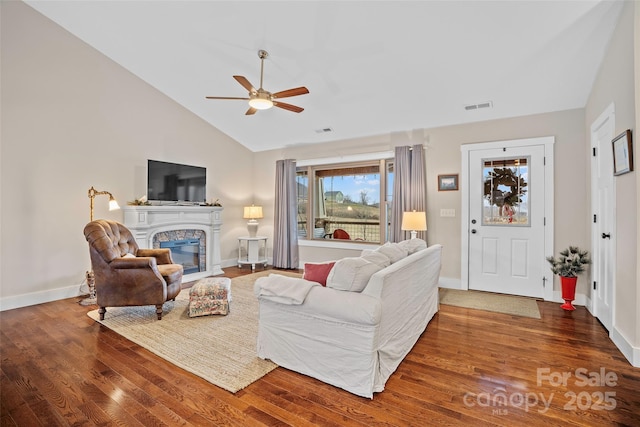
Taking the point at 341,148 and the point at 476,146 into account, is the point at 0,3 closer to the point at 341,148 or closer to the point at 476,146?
the point at 341,148

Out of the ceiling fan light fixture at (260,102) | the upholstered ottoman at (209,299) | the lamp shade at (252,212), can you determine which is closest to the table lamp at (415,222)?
the ceiling fan light fixture at (260,102)

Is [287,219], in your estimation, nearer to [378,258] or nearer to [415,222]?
[415,222]

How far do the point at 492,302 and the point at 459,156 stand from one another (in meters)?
2.16

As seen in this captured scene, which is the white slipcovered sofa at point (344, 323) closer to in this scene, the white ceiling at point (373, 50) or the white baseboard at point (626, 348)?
the white baseboard at point (626, 348)

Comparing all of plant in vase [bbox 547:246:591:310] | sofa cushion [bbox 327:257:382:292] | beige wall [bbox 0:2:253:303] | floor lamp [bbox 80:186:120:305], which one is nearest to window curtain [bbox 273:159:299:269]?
beige wall [bbox 0:2:253:303]

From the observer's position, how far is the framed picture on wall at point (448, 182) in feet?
15.6

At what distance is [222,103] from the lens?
17.2ft

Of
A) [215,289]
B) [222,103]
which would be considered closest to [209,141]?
[222,103]

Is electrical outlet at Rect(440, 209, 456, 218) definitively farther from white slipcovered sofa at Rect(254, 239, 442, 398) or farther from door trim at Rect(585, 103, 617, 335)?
white slipcovered sofa at Rect(254, 239, 442, 398)

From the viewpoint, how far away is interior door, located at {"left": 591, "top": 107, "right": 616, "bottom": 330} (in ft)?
9.96

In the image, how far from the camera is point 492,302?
4066mm

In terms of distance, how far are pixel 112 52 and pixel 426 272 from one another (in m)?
5.21

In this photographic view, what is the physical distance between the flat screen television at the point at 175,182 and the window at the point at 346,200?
6.40 feet

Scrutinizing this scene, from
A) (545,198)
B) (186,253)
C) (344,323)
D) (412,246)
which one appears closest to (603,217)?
(545,198)
